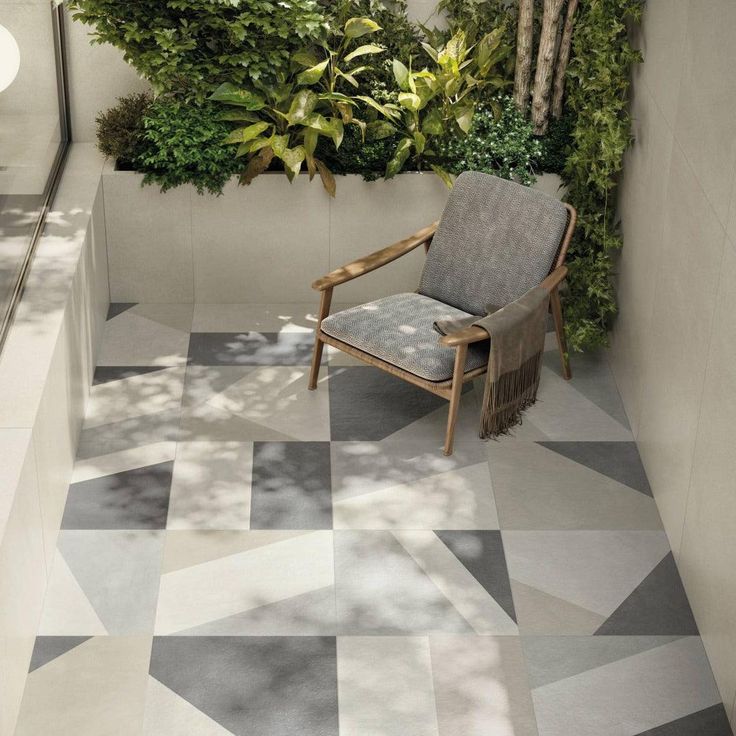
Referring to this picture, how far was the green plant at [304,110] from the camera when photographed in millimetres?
5277

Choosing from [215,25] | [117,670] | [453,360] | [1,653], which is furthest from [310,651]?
[215,25]

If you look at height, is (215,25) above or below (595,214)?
above

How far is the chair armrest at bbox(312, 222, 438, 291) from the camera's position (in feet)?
15.5

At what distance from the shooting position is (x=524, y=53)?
17.7 ft

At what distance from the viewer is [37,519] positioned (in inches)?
141

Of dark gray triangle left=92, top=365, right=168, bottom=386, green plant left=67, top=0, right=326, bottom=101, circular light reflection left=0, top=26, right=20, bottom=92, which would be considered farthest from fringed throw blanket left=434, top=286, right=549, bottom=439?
circular light reflection left=0, top=26, right=20, bottom=92

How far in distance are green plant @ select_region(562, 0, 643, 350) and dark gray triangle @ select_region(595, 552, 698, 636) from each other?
4.72ft

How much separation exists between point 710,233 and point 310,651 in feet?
6.11

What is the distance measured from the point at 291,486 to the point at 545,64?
244 cm

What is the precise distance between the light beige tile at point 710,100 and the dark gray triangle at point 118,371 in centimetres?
248

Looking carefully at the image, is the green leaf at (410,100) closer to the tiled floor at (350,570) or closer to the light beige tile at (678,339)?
the tiled floor at (350,570)

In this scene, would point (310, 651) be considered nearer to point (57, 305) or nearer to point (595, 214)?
point (57, 305)

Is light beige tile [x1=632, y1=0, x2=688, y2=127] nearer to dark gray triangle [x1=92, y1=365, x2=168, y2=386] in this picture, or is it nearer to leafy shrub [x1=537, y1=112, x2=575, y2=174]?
leafy shrub [x1=537, y1=112, x2=575, y2=174]

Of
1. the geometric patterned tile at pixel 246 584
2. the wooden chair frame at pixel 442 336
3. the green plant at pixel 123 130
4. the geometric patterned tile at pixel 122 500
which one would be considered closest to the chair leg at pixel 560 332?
the wooden chair frame at pixel 442 336
